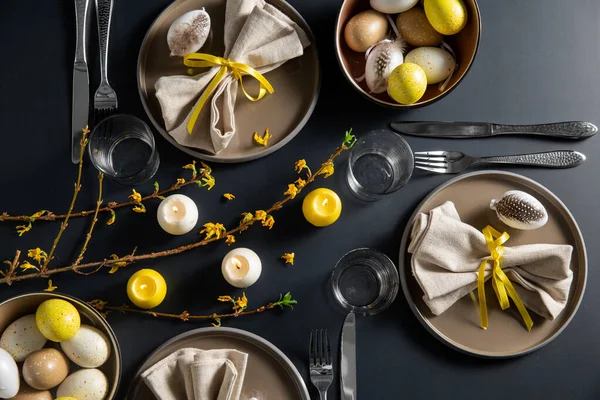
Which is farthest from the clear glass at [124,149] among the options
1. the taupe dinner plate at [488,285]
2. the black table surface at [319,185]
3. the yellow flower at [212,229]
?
the taupe dinner plate at [488,285]

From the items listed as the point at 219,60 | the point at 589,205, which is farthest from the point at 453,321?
the point at 219,60

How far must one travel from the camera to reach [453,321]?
41.0 inches

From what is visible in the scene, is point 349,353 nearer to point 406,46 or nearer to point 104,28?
point 406,46

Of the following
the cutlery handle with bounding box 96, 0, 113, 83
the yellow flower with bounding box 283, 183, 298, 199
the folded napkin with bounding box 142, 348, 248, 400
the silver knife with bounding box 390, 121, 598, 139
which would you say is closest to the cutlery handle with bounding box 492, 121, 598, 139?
the silver knife with bounding box 390, 121, 598, 139

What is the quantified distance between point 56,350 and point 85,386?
0.08m

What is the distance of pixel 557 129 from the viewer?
1.10 meters

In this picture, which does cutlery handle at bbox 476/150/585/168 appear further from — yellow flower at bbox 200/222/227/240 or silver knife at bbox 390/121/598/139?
yellow flower at bbox 200/222/227/240

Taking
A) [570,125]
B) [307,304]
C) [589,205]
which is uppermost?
[570,125]

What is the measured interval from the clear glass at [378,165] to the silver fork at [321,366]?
28 cm

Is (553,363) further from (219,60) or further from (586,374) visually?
(219,60)

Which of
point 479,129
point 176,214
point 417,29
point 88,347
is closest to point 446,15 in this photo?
point 417,29

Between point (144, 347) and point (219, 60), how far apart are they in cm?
52

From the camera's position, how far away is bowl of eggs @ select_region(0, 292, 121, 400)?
908mm

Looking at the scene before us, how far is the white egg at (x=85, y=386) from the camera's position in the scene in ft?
3.02
